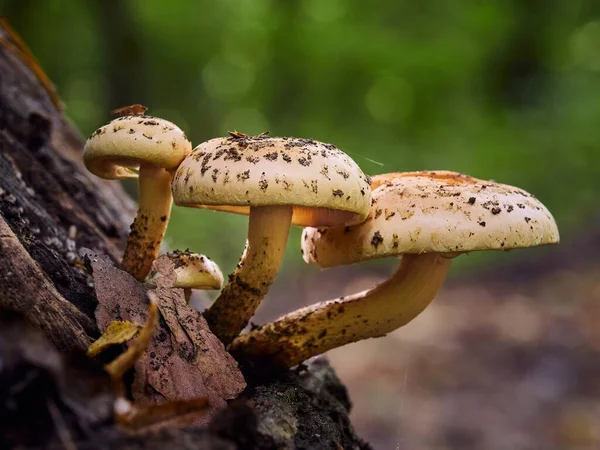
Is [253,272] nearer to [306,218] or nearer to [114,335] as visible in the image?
[306,218]

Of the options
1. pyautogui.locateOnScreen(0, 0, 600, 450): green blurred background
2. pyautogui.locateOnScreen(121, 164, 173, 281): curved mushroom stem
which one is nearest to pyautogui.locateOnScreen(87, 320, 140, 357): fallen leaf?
pyautogui.locateOnScreen(121, 164, 173, 281): curved mushroom stem

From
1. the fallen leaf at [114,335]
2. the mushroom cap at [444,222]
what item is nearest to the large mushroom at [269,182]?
the mushroom cap at [444,222]

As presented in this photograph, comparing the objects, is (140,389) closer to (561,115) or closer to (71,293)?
(71,293)

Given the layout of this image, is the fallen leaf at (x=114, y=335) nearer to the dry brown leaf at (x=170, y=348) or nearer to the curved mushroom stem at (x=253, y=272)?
the dry brown leaf at (x=170, y=348)

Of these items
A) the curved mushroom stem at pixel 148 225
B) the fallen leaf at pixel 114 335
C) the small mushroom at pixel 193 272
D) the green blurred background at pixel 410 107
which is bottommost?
the fallen leaf at pixel 114 335

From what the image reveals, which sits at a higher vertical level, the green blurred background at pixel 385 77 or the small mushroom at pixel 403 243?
the green blurred background at pixel 385 77

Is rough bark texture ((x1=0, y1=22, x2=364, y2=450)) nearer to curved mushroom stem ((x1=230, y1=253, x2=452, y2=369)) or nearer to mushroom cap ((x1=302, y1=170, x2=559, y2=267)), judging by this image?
curved mushroom stem ((x1=230, y1=253, x2=452, y2=369))
